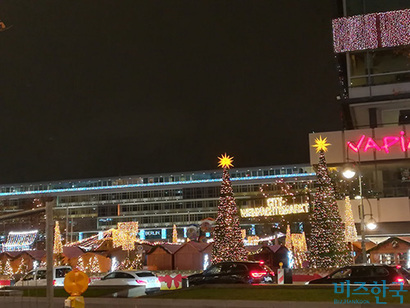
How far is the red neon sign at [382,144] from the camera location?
37469 mm

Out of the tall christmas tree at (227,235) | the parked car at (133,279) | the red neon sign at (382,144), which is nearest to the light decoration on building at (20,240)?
the tall christmas tree at (227,235)

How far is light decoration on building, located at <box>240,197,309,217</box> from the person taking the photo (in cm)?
4644

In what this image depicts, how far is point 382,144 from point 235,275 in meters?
19.6

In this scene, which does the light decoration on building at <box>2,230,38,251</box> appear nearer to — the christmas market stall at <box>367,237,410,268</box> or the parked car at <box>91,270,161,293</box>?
the parked car at <box>91,270,161,293</box>

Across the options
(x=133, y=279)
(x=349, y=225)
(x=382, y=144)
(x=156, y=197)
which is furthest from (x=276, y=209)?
(x=156, y=197)

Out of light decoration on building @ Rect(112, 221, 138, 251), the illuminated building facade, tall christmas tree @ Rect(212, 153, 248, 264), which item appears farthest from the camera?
the illuminated building facade

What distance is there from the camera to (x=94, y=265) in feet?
138

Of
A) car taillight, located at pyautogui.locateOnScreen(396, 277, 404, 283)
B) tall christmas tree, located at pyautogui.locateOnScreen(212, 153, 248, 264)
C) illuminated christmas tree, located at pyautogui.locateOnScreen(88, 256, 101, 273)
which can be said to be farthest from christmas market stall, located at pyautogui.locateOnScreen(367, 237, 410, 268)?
illuminated christmas tree, located at pyautogui.locateOnScreen(88, 256, 101, 273)

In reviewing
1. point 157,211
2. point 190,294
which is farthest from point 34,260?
point 157,211

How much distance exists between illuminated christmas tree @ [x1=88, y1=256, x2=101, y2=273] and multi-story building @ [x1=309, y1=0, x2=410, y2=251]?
18518mm

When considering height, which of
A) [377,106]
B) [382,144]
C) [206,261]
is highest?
[377,106]

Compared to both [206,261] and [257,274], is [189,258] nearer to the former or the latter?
[206,261]

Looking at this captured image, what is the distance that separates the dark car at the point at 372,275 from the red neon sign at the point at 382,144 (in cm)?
2000

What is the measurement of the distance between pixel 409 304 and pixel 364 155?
1121 inches
